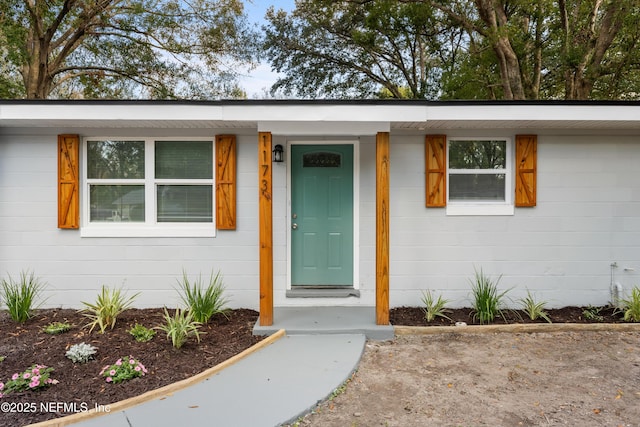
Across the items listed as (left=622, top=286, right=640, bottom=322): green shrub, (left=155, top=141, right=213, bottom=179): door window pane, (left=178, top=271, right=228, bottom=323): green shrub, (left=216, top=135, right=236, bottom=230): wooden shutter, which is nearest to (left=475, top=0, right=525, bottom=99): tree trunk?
(left=622, top=286, right=640, bottom=322): green shrub

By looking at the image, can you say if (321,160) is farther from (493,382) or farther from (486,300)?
(493,382)

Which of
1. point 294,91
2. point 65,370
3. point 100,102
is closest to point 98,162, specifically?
point 100,102

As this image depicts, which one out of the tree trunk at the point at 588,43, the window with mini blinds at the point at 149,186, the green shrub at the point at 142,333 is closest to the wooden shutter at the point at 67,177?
the window with mini blinds at the point at 149,186

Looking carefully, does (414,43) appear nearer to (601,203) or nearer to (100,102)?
(601,203)

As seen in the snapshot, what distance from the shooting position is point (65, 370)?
9.57ft

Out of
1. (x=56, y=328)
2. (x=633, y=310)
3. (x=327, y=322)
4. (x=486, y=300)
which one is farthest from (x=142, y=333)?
(x=633, y=310)

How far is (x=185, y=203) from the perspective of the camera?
4.68 m

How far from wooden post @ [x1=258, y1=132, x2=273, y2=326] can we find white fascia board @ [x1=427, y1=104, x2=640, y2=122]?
75.0 inches

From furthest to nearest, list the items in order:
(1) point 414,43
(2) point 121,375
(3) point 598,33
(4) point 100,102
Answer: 1. (1) point 414,43
2. (3) point 598,33
3. (4) point 100,102
4. (2) point 121,375

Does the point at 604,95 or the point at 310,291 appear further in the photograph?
the point at 604,95

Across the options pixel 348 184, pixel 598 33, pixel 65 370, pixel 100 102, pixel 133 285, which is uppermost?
pixel 598 33

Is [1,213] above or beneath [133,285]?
above

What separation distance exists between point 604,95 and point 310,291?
10228 mm

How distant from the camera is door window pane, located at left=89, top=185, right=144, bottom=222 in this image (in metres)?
4.69
